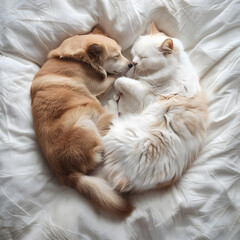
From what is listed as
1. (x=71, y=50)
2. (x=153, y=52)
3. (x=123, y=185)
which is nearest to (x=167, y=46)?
(x=153, y=52)

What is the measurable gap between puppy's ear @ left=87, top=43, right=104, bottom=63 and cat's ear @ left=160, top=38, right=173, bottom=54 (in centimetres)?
37

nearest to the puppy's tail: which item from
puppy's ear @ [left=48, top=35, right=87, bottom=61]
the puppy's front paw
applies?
the puppy's front paw

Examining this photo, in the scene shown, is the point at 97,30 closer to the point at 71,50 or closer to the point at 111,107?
the point at 71,50

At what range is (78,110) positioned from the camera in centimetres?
128

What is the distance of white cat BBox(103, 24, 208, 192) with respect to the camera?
3.83 ft

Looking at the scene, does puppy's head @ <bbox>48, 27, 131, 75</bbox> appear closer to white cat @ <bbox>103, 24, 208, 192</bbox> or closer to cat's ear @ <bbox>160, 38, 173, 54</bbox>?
white cat @ <bbox>103, 24, 208, 192</bbox>

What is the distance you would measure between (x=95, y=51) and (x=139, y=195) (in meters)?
0.86

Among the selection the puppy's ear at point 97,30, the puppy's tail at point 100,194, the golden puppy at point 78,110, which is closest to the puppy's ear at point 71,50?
the golden puppy at point 78,110

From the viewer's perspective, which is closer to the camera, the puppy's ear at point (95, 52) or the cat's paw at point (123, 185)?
the cat's paw at point (123, 185)

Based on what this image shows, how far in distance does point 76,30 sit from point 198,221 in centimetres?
129

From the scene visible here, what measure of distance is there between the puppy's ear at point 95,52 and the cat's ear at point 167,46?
369mm

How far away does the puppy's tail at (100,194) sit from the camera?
3.60ft

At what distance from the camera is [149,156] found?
1171 mm

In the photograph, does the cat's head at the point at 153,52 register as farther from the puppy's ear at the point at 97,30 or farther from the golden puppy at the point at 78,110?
the puppy's ear at the point at 97,30
